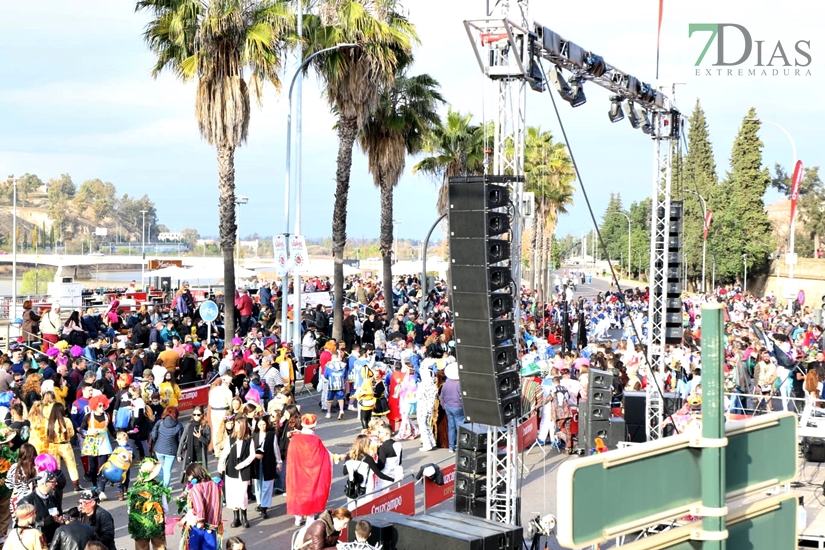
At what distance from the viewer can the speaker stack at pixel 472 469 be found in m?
11.3

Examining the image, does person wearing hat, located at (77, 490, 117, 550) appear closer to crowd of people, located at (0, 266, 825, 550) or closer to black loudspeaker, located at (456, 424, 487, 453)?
crowd of people, located at (0, 266, 825, 550)

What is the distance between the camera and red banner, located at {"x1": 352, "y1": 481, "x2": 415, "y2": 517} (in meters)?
10.3

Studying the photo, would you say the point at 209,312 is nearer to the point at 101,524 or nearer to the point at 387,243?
the point at 387,243

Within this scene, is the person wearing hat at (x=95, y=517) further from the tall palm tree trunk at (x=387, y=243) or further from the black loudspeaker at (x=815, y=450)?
the tall palm tree trunk at (x=387, y=243)

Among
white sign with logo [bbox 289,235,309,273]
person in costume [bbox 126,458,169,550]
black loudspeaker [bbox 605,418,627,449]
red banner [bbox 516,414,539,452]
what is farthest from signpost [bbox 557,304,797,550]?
white sign with logo [bbox 289,235,309,273]

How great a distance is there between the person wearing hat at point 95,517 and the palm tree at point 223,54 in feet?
50.5

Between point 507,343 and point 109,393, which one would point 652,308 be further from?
point 109,393

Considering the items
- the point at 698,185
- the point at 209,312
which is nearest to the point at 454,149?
the point at 209,312

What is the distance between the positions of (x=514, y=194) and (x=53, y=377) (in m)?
8.66

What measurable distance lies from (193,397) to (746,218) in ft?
197

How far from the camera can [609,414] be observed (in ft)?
49.1

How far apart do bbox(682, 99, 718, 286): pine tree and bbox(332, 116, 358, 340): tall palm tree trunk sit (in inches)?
1839

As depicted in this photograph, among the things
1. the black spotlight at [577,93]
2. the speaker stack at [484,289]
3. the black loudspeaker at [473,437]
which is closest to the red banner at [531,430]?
the black loudspeaker at [473,437]

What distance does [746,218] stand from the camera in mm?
70000
